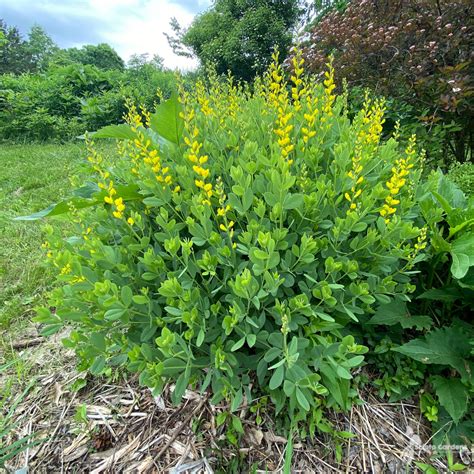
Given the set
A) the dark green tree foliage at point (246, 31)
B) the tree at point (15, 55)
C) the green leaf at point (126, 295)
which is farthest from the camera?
the tree at point (15, 55)

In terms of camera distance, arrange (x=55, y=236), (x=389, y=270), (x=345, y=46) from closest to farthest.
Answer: (x=389, y=270)
(x=55, y=236)
(x=345, y=46)

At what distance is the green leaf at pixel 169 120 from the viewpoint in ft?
4.76

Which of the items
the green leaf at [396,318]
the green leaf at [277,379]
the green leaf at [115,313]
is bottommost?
the green leaf at [396,318]

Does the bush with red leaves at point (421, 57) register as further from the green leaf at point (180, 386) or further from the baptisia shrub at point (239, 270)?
the green leaf at point (180, 386)

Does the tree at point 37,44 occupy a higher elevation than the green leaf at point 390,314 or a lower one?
higher

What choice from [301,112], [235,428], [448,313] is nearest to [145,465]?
[235,428]

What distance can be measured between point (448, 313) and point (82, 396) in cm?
175

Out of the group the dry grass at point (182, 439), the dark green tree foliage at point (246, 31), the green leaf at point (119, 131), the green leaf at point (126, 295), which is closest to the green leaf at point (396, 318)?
the dry grass at point (182, 439)

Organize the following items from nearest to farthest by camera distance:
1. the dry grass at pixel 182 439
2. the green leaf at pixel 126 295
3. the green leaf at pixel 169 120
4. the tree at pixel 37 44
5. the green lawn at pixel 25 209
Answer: the green leaf at pixel 126 295
the dry grass at pixel 182 439
the green leaf at pixel 169 120
the green lawn at pixel 25 209
the tree at pixel 37 44

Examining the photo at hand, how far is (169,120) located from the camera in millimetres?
1485

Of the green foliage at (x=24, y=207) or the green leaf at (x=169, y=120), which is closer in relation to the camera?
the green leaf at (x=169, y=120)

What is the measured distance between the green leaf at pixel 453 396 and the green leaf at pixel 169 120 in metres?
1.48

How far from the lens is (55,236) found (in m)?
1.41

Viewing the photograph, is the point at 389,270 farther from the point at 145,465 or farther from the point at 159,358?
the point at 145,465
